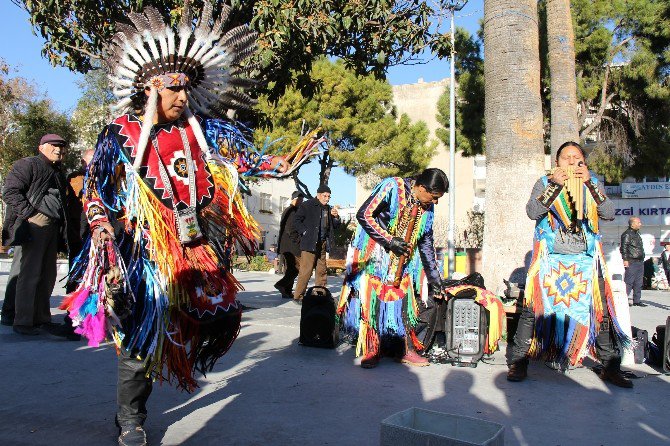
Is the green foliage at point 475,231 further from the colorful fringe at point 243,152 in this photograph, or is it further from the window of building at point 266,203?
the colorful fringe at point 243,152

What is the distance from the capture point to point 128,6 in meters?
7.56

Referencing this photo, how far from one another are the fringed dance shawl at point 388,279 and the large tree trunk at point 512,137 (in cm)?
167

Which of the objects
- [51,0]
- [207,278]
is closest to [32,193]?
[51,0]

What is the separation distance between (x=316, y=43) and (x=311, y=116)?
20.0m

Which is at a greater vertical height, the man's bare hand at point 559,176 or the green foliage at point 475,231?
the green foliage at point 475,231

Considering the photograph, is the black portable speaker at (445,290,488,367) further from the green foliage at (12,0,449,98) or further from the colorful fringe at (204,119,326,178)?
the green foliage at (12,0,449,98)

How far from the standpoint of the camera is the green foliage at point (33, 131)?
26.9 meters

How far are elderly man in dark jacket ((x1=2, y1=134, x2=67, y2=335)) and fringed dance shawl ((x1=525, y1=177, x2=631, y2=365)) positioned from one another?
15.0 feet

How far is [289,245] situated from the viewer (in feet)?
33.8

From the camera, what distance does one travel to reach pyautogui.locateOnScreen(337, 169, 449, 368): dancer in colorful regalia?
521cm

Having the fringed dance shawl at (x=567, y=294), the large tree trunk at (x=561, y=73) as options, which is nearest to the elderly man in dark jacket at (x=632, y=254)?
the large tree trunk at (x=561, y=73)

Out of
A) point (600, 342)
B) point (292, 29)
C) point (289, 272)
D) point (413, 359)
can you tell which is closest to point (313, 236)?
point (289, 272)

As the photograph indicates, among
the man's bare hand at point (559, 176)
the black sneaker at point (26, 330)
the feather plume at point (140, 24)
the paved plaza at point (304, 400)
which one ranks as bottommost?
the paved plaza at point (304, 400)

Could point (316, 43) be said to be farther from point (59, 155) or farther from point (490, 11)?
point (59, 155)
